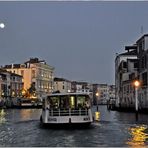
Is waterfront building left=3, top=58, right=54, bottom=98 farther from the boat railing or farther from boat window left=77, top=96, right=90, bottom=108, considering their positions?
the boat railing

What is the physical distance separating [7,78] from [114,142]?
96.8m

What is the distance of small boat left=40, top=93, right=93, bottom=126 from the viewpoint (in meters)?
24.3

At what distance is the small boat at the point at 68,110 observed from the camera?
24266mm

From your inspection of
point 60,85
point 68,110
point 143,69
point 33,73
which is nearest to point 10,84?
point 33,73

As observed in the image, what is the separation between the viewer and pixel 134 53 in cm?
8088

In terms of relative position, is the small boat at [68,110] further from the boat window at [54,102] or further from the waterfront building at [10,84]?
the waterfront building at [10,84]

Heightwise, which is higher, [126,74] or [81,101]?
[126,74]

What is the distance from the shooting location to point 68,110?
2445cm

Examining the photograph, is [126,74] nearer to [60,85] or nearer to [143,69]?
[143,69]

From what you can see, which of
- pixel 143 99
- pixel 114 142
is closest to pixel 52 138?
pixel 114 142

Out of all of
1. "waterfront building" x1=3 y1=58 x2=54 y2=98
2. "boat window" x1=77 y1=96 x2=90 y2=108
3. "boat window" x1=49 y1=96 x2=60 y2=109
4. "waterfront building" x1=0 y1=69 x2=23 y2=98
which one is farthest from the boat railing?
"waterfront building" x1=3 y1=58 x2=54 y2=98

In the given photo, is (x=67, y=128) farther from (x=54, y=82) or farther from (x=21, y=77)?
(x=54, y=82)

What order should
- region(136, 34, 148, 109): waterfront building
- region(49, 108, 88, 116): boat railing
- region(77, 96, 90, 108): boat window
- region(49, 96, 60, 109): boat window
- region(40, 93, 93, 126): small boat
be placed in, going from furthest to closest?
region(136, 34, 148, 109): waterfront building, region(49, 96, 60, 109): boat window, region(77, 96, 90, 108): boat window, region(49, 108, 88, 116): boat railing, region(40, 93, 93, 126): small boat

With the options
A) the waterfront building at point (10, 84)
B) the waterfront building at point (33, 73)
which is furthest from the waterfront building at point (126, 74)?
the waterfront building at point (33, 73)
